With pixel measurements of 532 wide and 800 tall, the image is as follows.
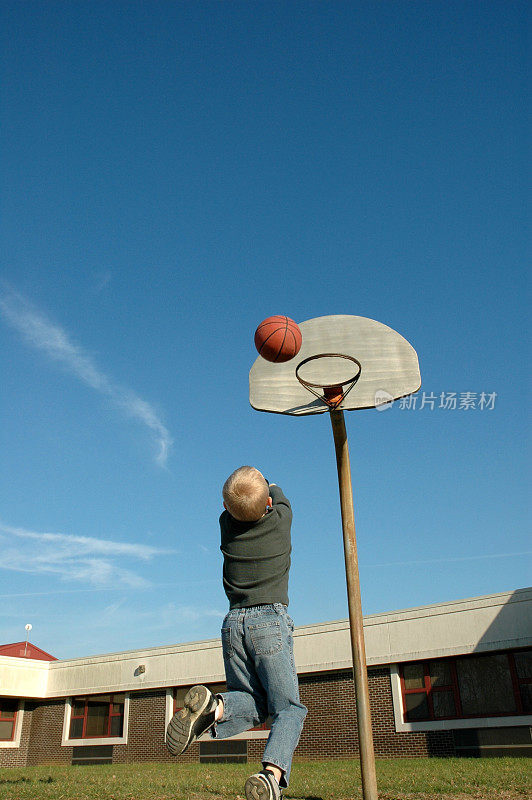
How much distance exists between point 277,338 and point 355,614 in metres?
3.18

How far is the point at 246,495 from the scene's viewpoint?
15.9ft

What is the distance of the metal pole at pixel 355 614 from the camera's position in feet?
21.2

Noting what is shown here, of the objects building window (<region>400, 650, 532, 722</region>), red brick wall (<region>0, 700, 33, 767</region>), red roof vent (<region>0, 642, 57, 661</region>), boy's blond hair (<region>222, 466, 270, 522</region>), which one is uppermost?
red roof vent (<region>0, 642, 57, 661</region>)

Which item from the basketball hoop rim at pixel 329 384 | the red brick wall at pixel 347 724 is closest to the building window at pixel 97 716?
the red brick wall at pixel 347 724

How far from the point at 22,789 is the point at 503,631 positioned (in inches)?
589

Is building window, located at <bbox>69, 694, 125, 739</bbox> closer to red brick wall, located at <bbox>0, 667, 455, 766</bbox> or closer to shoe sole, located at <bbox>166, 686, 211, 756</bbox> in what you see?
red brick wall, located at <bbox>0, 667, 455, 766</bbox>

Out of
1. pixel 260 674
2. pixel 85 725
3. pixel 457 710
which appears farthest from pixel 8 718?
pixel 260 674

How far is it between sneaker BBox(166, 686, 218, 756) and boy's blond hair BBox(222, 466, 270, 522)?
1.27 metres

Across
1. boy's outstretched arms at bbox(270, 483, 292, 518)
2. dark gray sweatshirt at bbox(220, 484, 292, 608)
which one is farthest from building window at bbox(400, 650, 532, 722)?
dark gray sweatshirt at bbox(220, 484, 292, 608)

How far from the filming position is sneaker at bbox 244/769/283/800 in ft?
12.4

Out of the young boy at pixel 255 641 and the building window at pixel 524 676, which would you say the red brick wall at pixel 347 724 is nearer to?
the building window at pixel 524 676

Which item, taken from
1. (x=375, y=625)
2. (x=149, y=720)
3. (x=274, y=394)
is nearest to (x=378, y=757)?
(x=375, y=625)

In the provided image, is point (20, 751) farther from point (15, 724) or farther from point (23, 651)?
point (23, 651)

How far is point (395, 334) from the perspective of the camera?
871 centimetres
